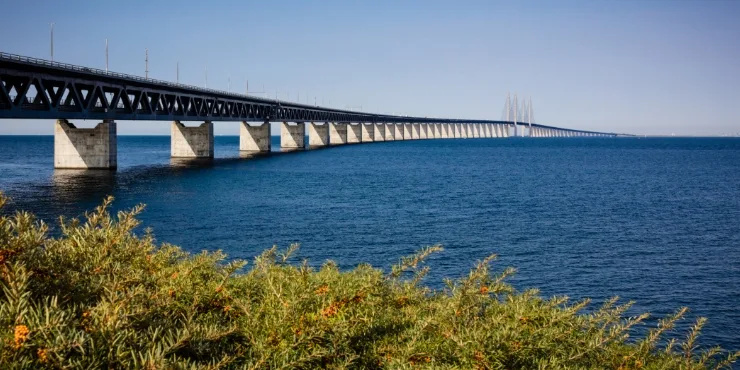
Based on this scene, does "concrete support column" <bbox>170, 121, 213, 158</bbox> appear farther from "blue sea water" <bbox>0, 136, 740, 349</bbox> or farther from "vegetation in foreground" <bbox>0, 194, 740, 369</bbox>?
"vegetation in foreground" <bbox>0, 194, 740, 369</bbox>

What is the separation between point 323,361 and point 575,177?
335 feet

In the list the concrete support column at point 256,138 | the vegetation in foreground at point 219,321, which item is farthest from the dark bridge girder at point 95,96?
the vegetation in foreground at point 219,321

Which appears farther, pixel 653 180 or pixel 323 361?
pixel 653 180

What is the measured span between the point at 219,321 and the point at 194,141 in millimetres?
131736

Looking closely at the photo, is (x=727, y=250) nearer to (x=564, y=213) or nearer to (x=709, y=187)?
(x=564, y=213)

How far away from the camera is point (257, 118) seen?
520ft

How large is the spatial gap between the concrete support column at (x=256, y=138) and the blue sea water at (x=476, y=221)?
2797 inches

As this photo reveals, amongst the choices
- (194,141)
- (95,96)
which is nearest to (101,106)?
(95,96)

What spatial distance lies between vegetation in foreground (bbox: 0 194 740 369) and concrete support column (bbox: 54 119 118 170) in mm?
84727

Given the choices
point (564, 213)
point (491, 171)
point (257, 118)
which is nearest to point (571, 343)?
point (564, 213)

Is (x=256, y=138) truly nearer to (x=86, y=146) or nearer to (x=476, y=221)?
(x=86, y=146)

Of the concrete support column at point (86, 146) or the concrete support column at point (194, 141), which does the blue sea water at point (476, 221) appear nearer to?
the concrete support column at point (86, 146)

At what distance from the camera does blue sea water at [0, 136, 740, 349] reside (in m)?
33.7

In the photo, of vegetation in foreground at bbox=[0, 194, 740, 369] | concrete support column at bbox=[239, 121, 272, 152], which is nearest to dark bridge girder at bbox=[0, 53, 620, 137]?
concrete support column at bbox=[239, 121, 272, 152]
